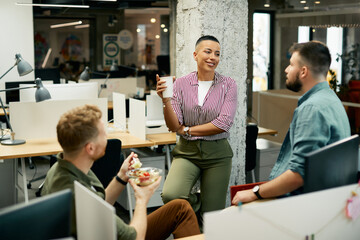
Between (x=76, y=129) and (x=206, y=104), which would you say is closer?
(x=76, y=129)

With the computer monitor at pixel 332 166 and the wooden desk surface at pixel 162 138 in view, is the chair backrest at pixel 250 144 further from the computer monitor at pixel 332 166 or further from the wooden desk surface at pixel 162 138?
the computer monitor at pixel 332 166

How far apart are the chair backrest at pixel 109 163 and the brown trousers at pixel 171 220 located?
4.10 feet

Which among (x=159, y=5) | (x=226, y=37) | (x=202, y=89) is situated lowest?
(x=202, y=89)

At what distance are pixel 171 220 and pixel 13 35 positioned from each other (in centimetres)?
666

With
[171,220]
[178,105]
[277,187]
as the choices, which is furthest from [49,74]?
[277,187]

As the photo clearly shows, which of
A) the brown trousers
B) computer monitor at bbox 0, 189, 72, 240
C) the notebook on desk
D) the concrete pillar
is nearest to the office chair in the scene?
the concrete pillar

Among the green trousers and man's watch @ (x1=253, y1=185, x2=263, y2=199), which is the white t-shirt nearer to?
the green trousers

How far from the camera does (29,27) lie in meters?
8.34

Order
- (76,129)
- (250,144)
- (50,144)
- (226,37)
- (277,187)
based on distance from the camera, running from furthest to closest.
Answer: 1. (250,144)
2. (50,144)
3. (226,37)
4. (277,187)
5. (76,129)

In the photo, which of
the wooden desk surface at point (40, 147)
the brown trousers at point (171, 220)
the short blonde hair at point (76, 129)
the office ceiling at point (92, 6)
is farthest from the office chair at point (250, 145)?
the office ceiling at point (92, 6)

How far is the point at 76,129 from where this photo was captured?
2.00m

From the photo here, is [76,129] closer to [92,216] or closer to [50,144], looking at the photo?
[92,216]

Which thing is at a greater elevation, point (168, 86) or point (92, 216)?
point (168, 86)

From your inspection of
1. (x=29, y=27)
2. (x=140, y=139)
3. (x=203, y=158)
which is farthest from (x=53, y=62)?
(x=203, y=158)
